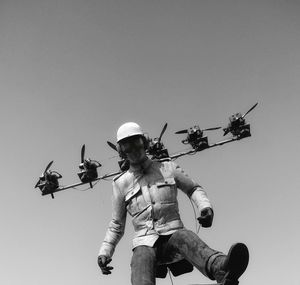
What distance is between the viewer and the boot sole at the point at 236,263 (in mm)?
3449

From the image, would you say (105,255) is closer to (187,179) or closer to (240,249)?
(187,179)

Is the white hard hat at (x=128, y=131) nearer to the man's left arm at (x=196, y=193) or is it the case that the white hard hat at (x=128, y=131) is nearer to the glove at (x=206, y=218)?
the man's left arm at (x=196, y=193)

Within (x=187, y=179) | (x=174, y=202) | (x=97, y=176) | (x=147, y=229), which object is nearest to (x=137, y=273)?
(x=147, y=229)

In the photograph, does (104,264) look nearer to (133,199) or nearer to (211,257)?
(133,199)

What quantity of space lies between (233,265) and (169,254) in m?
0.94

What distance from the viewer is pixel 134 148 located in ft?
15.4

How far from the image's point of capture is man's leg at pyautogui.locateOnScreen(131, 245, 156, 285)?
158 inches

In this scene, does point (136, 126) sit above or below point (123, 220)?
above

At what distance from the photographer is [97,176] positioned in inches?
516

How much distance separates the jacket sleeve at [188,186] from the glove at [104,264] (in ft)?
3.27

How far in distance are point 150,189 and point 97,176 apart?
8.61 meters

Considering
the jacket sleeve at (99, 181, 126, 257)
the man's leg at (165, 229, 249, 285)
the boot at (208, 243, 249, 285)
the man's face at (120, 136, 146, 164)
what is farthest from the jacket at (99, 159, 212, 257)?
the boot at (208, 243, 249, 285)

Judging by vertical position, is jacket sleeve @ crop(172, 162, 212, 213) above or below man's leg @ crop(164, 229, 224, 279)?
above

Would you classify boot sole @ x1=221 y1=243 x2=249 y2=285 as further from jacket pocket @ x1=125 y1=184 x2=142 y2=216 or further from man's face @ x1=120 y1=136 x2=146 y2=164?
man's face @ x1=120 y1=136 x2=146 y2=164
